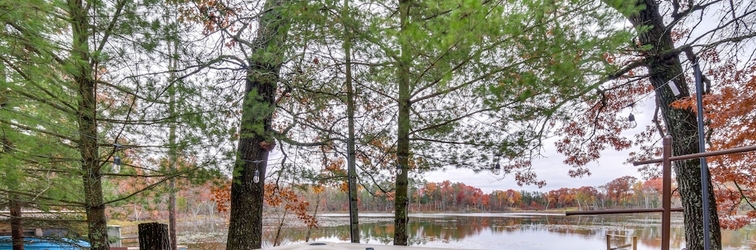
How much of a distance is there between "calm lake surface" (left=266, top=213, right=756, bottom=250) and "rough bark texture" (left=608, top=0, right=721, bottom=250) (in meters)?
2.83

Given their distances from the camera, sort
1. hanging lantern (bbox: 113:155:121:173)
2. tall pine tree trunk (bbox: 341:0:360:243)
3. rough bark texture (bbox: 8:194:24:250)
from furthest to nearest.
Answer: tall pine tree trunk (bbox: 341:0:360:243) < rough bark texture (bbox: 8:194:24:250) < hanging lantern (bbox: 113:155:121:173)

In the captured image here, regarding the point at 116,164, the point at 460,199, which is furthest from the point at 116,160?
the point at 460,199

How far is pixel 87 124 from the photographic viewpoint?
8.77 feet

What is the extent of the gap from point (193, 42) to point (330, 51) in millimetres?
1063

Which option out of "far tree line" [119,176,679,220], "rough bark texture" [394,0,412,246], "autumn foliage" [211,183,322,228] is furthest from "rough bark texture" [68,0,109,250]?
"rough bark texture" [394,0,412,246]

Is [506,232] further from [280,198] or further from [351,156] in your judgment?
[351,156]

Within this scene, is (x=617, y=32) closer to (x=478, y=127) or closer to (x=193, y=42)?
(x=478, y=127)

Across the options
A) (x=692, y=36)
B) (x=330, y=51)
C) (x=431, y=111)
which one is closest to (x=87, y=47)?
(x=330, y=51)

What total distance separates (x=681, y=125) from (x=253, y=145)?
4136mm

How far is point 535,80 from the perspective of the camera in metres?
2.59

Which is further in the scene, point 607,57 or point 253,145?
point 253,145

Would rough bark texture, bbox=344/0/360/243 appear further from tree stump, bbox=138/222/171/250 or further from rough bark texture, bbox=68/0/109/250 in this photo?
rough bark texture, bbox=68/0/109/250

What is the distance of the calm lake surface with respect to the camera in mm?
6488

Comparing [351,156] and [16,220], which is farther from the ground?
[351,156]
